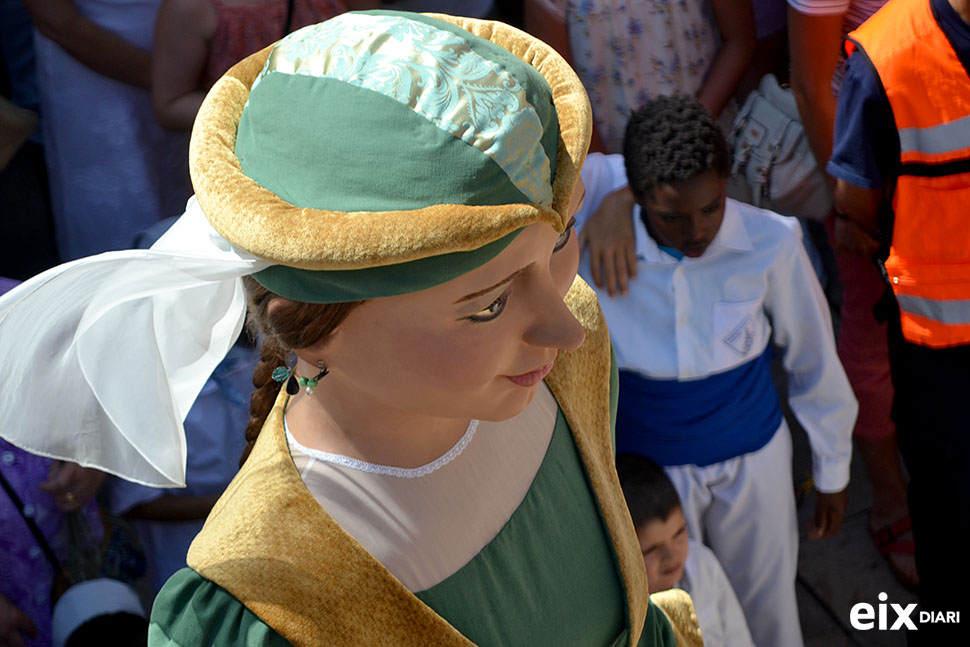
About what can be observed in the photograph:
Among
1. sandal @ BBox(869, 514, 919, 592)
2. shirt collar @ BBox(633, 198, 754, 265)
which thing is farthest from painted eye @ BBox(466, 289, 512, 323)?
sandal @ BBox(869, 514, 919, 592)

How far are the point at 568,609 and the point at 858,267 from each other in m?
2.01

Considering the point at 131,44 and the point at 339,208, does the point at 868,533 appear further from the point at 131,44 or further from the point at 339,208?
the point at 339,208

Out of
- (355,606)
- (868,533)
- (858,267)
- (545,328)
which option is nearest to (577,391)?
(545,328)

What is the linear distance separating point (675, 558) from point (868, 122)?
44.3 inches

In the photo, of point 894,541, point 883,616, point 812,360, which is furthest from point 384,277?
point 894,541

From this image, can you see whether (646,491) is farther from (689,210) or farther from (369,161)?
(369,161)

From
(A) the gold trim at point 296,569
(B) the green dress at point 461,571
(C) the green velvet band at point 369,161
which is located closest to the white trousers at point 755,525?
(B) the green dress at point 461,571

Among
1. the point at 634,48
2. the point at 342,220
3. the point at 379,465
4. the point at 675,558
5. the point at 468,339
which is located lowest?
the point at 675,558

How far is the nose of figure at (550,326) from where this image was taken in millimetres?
1250

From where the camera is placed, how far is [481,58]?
1.23 m

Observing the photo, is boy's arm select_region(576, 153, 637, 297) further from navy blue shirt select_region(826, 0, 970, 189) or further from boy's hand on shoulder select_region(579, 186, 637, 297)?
navy blue shirt select_region(826, 0, 970, 189)

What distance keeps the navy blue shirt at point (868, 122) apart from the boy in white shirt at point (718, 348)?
0.66ft

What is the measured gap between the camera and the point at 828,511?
301cm

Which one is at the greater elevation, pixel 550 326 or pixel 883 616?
pixel 550 326
